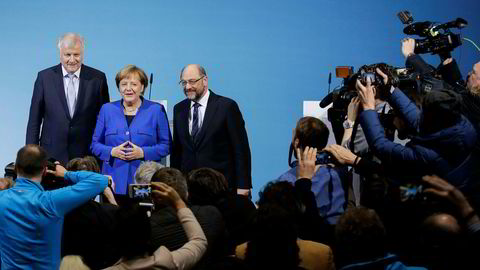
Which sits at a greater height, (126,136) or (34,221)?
(126,136)

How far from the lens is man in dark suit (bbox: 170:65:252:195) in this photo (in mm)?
4848

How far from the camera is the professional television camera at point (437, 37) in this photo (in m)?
4.80

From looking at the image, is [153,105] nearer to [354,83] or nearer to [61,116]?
[61,116]

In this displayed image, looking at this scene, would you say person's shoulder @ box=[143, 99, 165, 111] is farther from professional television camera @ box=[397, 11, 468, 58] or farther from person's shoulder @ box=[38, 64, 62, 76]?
professional television camera @ box=[397, 11, 468, 58]

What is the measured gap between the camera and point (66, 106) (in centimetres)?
493

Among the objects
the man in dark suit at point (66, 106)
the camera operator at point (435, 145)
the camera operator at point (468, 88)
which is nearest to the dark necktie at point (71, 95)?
the man in dark suit at point (66, 106)

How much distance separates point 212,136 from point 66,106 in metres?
Result: 0.90

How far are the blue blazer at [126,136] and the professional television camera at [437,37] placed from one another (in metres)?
1.61

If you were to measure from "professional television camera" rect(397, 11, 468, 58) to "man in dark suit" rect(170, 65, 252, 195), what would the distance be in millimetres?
1186

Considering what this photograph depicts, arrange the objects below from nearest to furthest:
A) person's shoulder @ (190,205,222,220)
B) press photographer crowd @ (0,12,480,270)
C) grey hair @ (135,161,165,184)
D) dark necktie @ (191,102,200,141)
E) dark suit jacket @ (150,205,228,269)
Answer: press photographer crowd @ (0,12,480,270)
dark suit jacket @ (150,205,228,269)
person's shoulder @ (190,205,222,220)
grey hair @ (135,161,165,184)
dark necktie @ (191,102,200,141)

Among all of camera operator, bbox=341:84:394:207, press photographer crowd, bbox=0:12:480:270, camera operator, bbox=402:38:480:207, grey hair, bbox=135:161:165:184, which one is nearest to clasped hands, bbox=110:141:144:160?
press photographer crowd, bbox=0:12:480:270

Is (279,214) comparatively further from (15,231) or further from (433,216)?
(15,231)

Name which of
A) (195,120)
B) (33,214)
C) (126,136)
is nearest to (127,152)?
(126,136)

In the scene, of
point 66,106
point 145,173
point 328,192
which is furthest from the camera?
point 66,106
